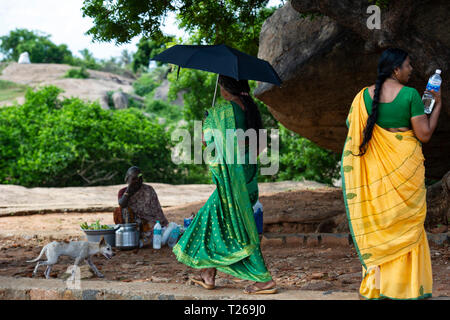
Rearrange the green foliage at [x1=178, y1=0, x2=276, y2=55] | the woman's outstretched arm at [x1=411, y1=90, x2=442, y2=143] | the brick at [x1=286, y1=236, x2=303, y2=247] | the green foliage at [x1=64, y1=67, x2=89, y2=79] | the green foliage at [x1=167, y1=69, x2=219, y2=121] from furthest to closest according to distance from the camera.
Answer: the green foliage at [x1=64, y1=67, x2=89, y2=79], the green foliage at [x1=167, y1=69, x2=219, y2=121], the green foliage at [x1=178, y1=0, x2=276, y2=55], the brick at [x1=286, y1=236, x2=303, y2=247], the woman's outstretched arm at [x1=411, y1=90, x2=442, y2=143]

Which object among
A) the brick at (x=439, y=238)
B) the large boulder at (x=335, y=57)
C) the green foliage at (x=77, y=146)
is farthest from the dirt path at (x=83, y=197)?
the brick at (x=439, y=238)

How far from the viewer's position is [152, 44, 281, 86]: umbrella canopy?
3.60m

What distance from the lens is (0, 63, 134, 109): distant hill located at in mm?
33406

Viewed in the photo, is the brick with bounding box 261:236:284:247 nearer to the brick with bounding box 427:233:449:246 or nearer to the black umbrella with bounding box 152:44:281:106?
the brick with bounding box 427:233:449:246

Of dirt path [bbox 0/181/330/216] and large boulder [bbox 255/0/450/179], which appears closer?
large boulder [bbox 255/0/450/179]

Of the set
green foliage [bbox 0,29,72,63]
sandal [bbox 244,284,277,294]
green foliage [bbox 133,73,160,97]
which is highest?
green foliage [bbox 0,29,72,63]

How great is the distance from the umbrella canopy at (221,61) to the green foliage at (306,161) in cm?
1075

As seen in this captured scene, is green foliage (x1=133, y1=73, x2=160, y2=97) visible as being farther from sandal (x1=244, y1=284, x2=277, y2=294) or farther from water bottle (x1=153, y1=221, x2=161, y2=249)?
sandal (x1=244, y1=284, x2=277, y2=294)

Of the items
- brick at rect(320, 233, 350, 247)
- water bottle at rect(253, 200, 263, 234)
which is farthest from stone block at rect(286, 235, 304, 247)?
water bottle at rect(253, 200, 263, 234)

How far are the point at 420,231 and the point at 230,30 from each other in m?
5.71

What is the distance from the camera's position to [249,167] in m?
3.79

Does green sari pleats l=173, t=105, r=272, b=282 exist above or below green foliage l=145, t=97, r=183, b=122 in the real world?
below

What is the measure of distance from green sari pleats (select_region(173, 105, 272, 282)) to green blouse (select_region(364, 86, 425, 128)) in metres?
1.06

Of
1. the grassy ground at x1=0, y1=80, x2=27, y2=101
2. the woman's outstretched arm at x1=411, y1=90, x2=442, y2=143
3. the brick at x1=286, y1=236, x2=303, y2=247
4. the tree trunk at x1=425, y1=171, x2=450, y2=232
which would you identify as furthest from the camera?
the grassy ground at x1=0, y1=80, x2=27, y2=101
